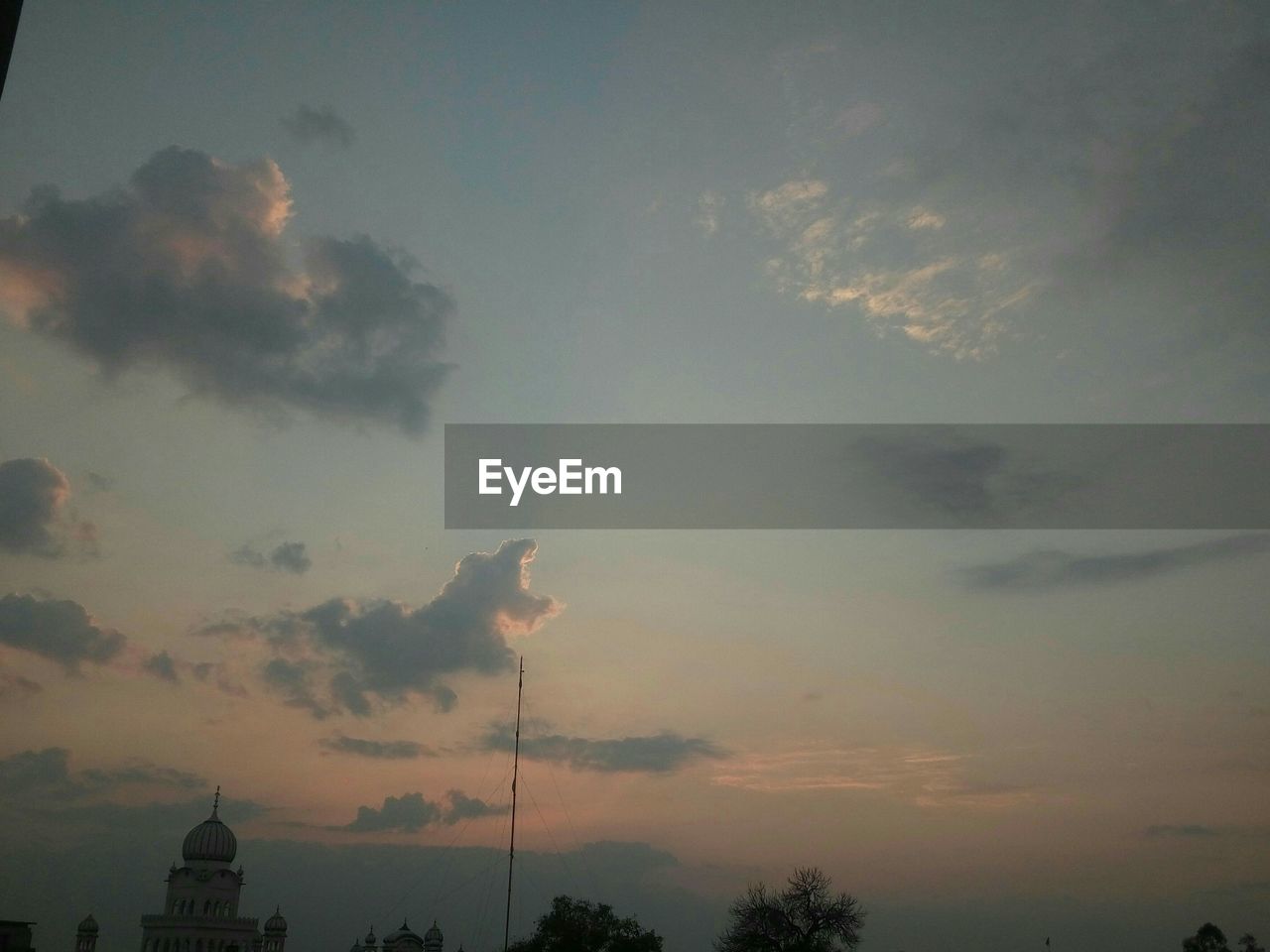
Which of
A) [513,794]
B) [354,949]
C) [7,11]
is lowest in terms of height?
[354,949]

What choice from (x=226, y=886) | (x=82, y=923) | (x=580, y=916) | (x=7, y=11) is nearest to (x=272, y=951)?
(x=226, y=886)

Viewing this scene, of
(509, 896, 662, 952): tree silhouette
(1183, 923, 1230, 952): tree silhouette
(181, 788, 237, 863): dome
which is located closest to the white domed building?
(181, 788, 237, 863): dome

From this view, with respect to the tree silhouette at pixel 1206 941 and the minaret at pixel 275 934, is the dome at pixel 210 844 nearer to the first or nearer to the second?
the minaret at pixel 275 934

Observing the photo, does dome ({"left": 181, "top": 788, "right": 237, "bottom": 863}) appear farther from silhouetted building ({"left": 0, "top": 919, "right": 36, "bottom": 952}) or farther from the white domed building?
silhouetted building ({"left": 0, "top": 919, "right": 36, "bottom": 952})

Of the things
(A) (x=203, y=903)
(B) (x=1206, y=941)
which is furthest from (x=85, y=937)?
(B) (x=1206, y=941)

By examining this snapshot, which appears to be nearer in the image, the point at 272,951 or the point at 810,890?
the point at 810,890

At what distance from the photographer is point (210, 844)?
343 ft

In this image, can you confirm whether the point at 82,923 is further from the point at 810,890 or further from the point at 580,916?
the point at 810,890

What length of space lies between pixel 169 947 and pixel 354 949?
81.7ft

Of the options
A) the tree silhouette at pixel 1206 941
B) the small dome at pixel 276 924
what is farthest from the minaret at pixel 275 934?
the tree silhouette at pixel 1206 941

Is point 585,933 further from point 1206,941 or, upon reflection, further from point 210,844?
point 1206,941

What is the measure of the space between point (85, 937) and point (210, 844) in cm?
1728

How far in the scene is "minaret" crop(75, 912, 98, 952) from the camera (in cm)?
10706

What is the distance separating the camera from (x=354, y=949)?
120125 millimetres
